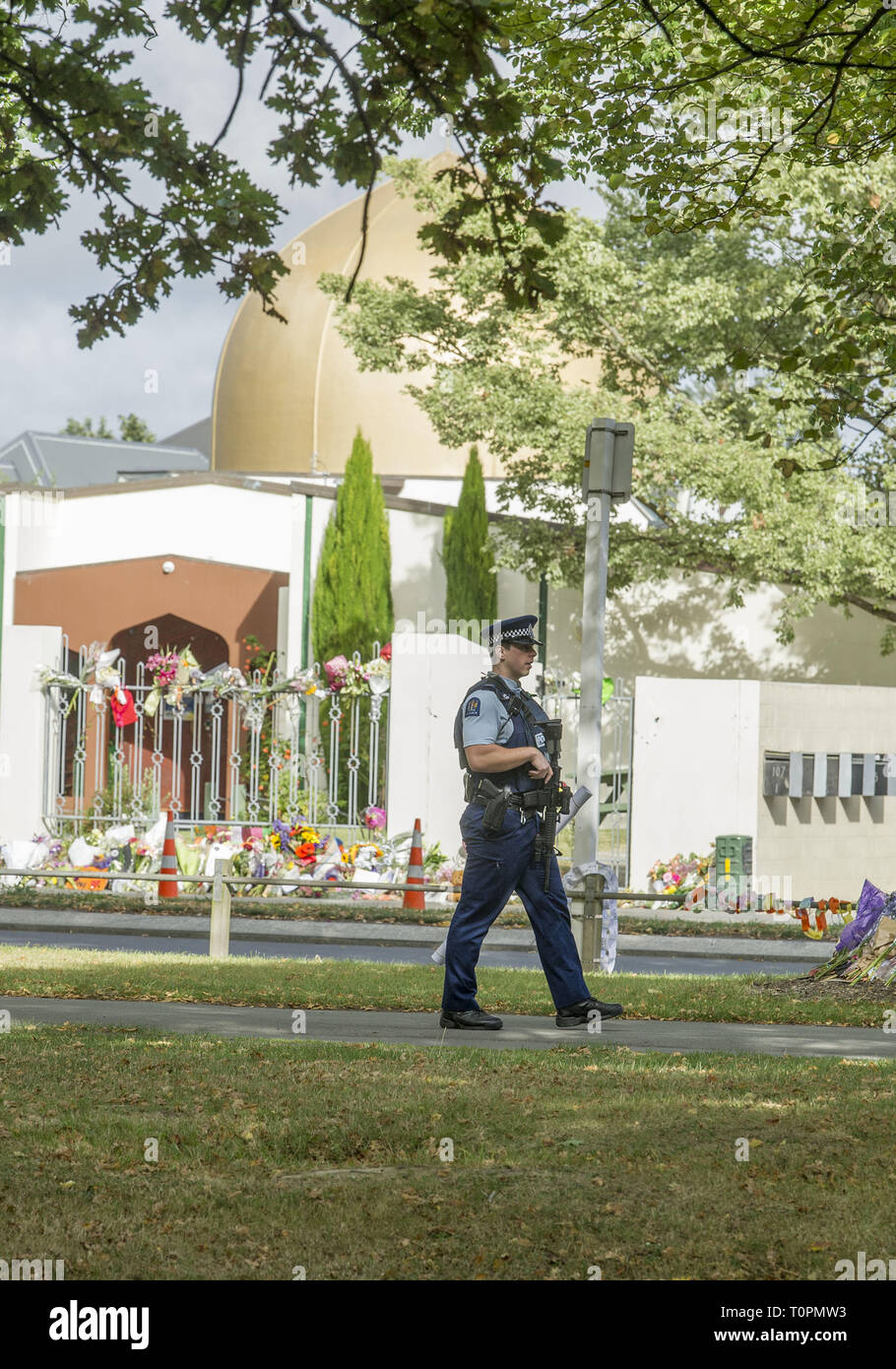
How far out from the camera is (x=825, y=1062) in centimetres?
696

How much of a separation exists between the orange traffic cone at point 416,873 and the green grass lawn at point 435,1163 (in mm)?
8495

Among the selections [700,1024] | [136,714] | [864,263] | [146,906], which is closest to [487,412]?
[136,714]

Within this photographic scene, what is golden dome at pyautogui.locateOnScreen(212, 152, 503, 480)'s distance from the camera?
30.6m

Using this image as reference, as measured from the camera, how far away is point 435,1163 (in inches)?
199

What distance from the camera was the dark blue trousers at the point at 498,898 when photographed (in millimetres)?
7633

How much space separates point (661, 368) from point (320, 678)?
9.05 metres

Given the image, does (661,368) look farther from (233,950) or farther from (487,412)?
(233,950)

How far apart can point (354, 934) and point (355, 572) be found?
11358 mm

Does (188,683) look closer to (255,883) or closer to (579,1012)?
(255,883)

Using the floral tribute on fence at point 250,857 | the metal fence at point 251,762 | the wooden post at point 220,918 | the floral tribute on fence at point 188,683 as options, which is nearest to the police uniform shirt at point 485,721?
the wooden post at point 220,918

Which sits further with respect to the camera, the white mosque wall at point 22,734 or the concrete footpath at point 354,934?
the white mosque wall at point 22,734

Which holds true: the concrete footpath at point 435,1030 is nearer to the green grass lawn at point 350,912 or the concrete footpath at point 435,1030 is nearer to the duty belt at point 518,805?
the duty belt at point 518,805

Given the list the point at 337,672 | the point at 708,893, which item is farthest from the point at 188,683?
the point at 708,893

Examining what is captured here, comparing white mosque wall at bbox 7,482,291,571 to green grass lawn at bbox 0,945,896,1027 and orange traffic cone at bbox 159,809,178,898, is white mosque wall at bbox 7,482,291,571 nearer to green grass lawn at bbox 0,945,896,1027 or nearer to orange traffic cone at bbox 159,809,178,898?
orange traffic cone at bbox 159,809,178,898
